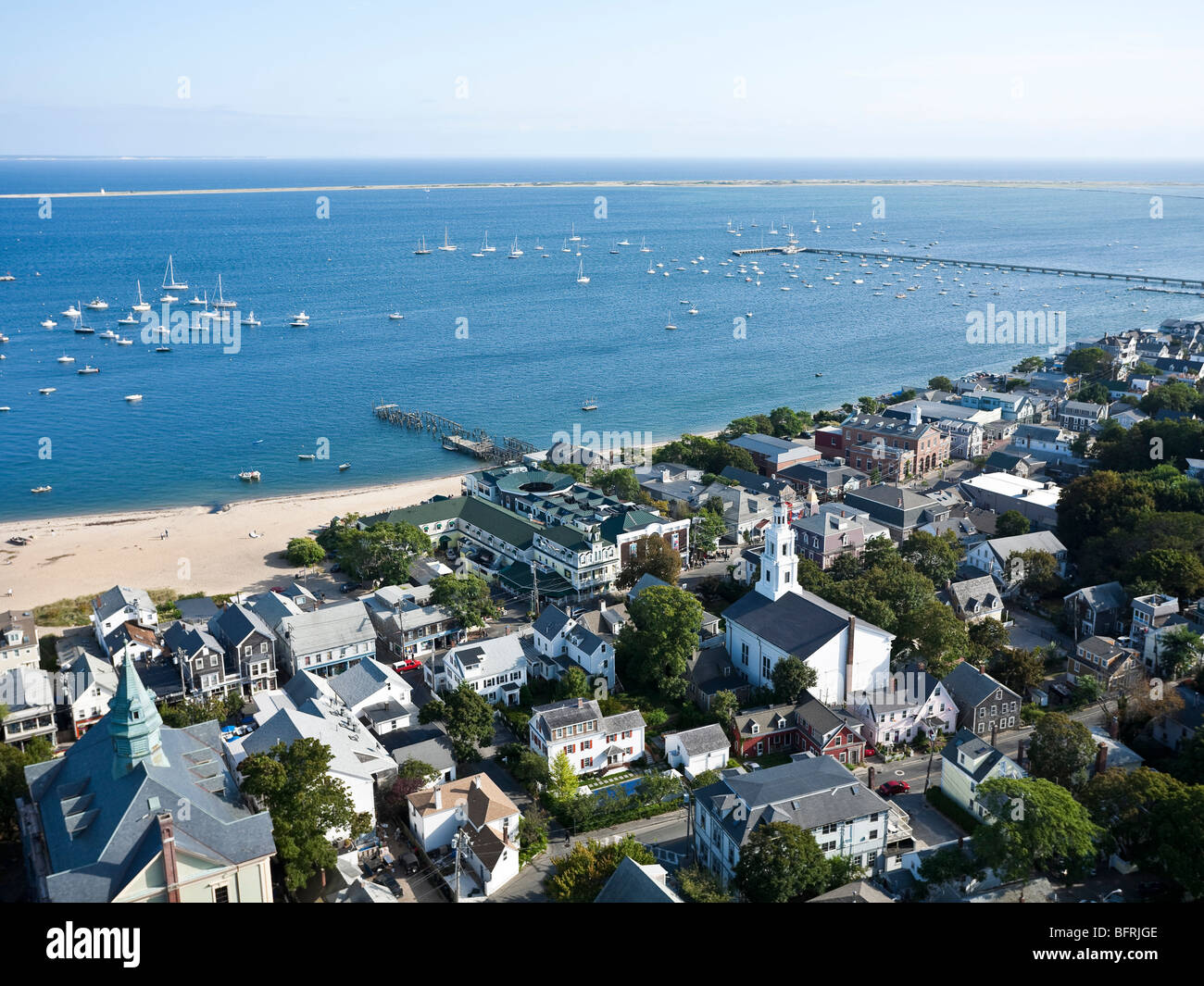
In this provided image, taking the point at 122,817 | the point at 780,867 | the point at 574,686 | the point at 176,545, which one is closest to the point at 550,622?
the point at 574,686

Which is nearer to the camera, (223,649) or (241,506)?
(223,649)

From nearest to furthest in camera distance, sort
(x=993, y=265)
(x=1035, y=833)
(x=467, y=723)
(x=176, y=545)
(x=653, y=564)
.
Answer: (x=1035, y=833) → (x=467, y=723) → (x=653, y=564) → (x=176, y=545) → (x=993, y=265)

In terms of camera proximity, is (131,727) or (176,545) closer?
(131,727)

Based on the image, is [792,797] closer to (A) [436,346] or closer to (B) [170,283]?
(A) [436,346]

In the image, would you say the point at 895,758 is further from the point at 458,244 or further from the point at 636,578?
the point at 458,244

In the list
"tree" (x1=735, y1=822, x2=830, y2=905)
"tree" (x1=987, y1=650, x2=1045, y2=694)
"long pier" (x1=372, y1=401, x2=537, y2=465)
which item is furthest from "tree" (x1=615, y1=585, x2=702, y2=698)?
"long pier" (x1=372, y1=401, x2=537, y2=465)
